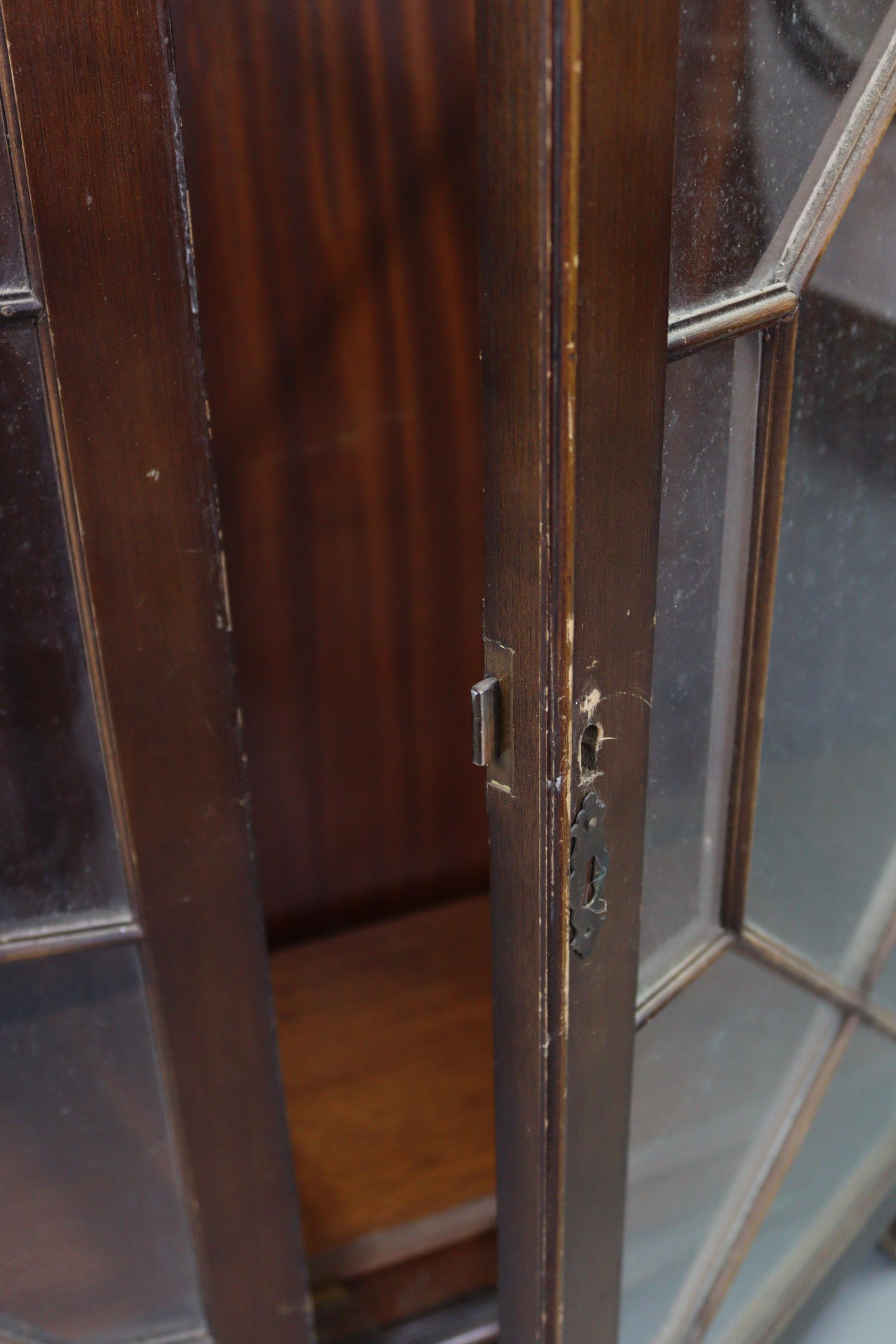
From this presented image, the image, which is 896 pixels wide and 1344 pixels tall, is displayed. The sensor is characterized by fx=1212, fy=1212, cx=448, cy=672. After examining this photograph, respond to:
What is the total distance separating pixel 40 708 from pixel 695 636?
1.37 feet

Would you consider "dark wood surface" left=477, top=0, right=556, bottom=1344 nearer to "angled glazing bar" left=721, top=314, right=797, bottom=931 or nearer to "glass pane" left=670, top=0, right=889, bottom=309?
"glass pane" left=670, top=0, right=889, bottom=309

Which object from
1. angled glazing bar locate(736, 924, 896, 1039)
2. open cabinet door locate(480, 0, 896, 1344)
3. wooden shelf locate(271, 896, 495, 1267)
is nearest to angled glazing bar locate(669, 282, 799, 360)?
open cabinet door locate(480, 0, 896, 1344)

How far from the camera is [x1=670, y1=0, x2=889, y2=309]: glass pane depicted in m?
0.59

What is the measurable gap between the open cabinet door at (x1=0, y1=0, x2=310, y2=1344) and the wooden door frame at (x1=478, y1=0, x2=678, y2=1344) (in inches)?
8.7

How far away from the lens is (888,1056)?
1.22 m

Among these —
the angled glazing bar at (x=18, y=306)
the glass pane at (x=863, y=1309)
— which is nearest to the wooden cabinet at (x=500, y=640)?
the angled glazing bar at (x=18, y=306)

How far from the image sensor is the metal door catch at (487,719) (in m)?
0.63

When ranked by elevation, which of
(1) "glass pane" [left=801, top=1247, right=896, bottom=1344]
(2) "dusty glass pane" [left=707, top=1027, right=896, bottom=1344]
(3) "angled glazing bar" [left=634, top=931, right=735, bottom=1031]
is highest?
(3) "angled glazing bar" [left=634, top=931, right=735, bottom=1031]

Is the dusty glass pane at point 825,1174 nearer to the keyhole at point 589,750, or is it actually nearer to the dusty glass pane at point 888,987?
the dusty glass pane at point 888,987

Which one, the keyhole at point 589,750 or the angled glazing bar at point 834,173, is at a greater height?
the angled glazing bar at point 834,173

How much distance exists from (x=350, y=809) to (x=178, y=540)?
0.90 meters

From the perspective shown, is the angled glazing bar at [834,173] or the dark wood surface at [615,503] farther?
the angled glazing bar at [834,173]

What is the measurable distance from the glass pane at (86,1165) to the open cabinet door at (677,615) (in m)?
0.28

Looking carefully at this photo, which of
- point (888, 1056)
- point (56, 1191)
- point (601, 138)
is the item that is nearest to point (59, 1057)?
point (56, 1191)
